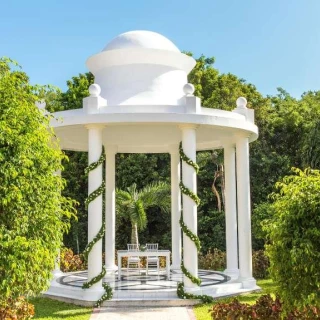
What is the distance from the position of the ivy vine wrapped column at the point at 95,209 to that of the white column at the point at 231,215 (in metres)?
5.12

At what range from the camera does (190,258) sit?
43.1ft

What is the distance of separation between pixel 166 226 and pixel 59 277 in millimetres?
11070

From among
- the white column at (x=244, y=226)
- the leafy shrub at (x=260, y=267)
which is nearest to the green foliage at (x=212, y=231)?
the leafy shrub at (x=260, y=267)

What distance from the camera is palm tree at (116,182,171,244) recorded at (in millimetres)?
20766

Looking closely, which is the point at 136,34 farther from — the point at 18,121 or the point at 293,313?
the point at 293,313

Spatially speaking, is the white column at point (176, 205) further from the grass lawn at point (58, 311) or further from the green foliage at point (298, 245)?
the green foliage at point (298, 245)

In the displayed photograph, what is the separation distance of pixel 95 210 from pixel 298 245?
6.68 metres

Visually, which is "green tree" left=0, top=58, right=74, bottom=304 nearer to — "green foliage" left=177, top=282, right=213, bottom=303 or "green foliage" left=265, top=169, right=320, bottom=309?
"green foliage" left=265, top=169, right=320, bottom=309

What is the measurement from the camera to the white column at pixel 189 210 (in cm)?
1312

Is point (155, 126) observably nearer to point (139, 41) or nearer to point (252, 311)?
point (139, 41)

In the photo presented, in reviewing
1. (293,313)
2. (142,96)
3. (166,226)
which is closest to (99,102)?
(142,96)

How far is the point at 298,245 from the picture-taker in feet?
26.0

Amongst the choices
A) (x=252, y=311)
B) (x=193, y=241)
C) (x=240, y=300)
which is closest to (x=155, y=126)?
(x=193, y=241)

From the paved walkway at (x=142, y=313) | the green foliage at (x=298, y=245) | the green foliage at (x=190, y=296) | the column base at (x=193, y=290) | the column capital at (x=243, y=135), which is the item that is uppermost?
the column capital at (x=243, y=135)
